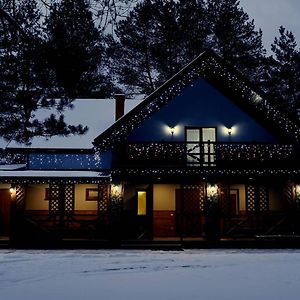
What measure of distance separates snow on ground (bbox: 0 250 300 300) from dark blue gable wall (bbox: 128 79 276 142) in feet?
19.9

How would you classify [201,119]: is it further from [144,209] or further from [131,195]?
[144,209]

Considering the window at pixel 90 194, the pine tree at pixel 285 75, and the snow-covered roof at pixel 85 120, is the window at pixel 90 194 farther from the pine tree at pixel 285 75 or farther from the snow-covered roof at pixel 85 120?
the pine tree at pixel 285 75

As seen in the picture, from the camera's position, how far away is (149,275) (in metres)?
12.1

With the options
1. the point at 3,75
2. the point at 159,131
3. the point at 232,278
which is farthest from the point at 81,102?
the point at 232,278

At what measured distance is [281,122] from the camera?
21312 millimetres

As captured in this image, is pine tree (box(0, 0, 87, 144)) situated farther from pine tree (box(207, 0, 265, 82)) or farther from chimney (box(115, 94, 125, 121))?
pine tree (box(207, 0, 265, 82))

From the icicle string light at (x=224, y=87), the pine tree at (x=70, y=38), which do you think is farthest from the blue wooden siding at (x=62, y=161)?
the pine tree at (x=70, y=38)

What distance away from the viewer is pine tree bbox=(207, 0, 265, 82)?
3747cm

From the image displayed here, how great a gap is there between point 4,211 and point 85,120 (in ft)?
18.5

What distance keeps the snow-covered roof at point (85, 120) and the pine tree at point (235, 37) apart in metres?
14.8

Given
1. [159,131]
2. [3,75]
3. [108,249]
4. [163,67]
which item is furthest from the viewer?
[163,67]

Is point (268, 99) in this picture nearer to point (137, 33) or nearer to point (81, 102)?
point (81, 102)

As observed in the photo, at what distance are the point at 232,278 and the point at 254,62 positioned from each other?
94.2 feet

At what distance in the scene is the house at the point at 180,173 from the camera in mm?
19844
